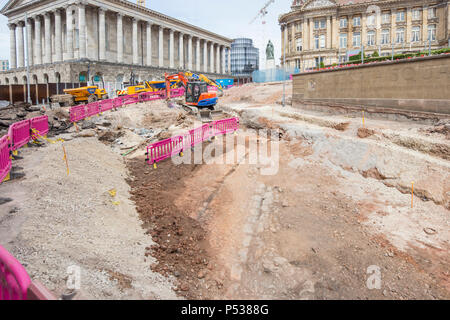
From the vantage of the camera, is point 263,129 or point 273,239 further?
point 263,129

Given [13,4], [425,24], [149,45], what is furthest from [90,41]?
[425,24]

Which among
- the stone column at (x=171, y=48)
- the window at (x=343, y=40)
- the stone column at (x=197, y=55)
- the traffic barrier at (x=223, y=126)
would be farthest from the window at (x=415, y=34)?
the traffic barrier at (x=223, y=126)

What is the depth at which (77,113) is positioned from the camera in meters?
20.7

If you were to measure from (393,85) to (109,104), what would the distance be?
19.6 metres

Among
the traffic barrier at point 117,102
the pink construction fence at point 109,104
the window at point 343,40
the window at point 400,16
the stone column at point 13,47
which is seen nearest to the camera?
the pink construction fence at point 109,104

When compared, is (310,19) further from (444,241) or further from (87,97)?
(444,241)

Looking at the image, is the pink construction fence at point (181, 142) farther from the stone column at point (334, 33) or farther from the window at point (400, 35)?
the window at point (400, 35)

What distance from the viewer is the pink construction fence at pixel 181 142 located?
1401 centimetres

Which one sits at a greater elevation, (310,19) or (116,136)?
(310,19)

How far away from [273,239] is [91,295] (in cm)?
474

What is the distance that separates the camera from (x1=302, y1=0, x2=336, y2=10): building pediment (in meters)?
53.0

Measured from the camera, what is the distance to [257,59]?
14888cm
